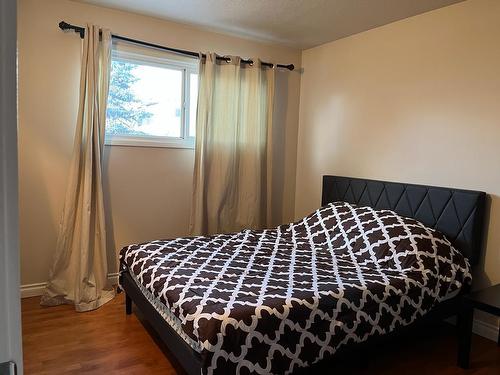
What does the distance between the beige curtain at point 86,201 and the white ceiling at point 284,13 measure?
526 mm

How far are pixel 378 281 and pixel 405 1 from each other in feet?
6.66

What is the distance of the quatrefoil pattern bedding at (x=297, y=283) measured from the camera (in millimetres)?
1735

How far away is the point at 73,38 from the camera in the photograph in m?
3.03

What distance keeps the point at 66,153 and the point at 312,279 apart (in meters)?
2.21

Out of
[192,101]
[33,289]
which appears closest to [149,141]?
[192,101]

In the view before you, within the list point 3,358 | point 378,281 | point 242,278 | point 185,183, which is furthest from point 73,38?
point 3,358

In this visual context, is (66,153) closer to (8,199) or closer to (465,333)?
(8,199)

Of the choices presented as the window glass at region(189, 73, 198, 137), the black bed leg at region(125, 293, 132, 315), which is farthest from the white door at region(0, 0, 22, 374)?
the window glass at region(189, 73, 198, 137)

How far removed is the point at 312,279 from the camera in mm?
2244

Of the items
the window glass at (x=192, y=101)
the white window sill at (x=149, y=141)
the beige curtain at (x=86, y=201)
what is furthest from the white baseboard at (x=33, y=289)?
the window glass at (x=192, y=101)

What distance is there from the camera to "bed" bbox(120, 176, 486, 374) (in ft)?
5.76

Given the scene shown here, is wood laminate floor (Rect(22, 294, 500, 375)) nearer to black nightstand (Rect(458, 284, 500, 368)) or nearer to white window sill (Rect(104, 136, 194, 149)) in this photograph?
black nightstand (Rect(458, 284, 500, 368))

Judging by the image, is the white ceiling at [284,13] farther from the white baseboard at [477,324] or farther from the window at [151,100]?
the white baseboard at [477,324]

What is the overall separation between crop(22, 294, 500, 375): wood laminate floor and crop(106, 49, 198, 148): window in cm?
150
